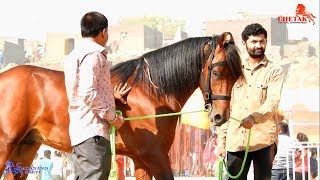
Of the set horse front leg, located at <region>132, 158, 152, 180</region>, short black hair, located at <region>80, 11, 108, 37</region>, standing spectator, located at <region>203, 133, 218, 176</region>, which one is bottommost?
standing spectator, located at <region>203, 133, 218, 176</region>

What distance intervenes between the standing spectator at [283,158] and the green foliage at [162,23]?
139 ft

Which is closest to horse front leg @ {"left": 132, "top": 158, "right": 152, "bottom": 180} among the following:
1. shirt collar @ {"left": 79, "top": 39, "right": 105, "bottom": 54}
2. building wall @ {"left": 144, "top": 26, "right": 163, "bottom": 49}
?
shirt collar @ {"left": 79, "top": 39, "right": 105, "bottom": 54}

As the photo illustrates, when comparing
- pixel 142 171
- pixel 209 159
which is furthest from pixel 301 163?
pixel 209 159

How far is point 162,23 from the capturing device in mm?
56562

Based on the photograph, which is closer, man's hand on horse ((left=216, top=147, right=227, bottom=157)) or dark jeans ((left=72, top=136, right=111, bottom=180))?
dark jeans ((left=72, top=136, right=111, bottom=180))

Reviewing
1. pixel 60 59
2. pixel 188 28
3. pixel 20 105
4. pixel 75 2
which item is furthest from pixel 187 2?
pixel 20 105

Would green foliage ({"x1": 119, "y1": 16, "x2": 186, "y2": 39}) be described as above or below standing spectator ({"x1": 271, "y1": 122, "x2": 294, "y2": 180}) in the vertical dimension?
above

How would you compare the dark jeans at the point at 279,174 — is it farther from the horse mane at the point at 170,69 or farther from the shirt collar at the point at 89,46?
the shirt collar at the point at 89,46

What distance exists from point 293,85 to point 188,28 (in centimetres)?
1038

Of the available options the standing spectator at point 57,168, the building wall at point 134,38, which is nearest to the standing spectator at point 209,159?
the standing spectator at point 57,168

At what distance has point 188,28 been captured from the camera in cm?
5241

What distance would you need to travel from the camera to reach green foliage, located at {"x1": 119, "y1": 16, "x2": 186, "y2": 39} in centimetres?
5369

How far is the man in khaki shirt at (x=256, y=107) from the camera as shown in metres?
5.23

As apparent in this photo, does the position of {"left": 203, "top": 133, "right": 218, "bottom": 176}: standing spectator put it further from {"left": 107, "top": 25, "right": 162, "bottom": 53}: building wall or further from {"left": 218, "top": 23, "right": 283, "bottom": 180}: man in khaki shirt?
{"left": 107, "top": 25, "right": 162, "bottom": 53}: building wall
